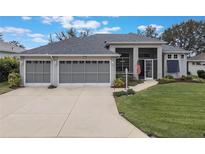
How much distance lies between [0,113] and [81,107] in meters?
3.33

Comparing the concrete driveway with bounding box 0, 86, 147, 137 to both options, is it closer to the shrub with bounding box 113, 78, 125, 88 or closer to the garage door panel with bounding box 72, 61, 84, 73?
the shrub with bounding box 113, 78, 125, 88

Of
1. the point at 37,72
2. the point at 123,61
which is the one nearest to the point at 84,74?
the point at 37,72

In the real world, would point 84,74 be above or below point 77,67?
below

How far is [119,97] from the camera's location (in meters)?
14.1

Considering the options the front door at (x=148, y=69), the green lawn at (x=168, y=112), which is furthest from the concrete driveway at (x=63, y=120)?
the front door at (x=148, y=69)

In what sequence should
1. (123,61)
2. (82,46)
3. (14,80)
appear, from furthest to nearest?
1. (123,61)
2. (82,46)
3. (14,80)

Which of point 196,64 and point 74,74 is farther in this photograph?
point 196,64

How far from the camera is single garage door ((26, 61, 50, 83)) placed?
19859 mm

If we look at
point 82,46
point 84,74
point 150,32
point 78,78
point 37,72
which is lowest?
point 78,78

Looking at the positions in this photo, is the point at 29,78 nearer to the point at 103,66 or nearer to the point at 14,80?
the point at 14,80

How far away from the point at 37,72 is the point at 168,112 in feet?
41.4

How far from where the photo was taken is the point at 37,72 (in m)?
19.9

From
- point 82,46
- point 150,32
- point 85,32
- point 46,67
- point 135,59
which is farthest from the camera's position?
point 150,32
